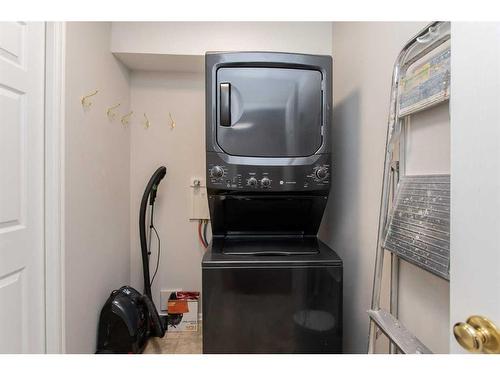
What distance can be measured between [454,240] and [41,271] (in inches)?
69.5

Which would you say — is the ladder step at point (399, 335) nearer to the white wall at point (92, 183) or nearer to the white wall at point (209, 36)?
the white wall at point (92, 183)

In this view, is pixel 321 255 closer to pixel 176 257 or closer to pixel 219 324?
pixel 219 324

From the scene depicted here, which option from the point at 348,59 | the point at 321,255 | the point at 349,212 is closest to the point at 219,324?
the point at 321,255

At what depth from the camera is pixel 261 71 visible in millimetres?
1312

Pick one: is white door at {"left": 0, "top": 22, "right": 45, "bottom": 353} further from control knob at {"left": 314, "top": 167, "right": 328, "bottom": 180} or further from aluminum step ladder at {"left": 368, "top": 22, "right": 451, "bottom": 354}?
aluminum step ladder at {"left": 368, "top": 22, "right": 451, "bottom": 354}

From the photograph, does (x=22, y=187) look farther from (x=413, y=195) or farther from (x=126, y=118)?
(x=413, y=195)

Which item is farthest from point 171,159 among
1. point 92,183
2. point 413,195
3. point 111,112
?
point 413,195

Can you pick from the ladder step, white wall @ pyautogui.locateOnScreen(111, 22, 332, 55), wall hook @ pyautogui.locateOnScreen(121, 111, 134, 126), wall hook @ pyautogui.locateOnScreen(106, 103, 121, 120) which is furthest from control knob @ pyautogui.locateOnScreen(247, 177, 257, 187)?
wall hook @ pyautogui.locateOnScreen(121, 111, 134, 126)

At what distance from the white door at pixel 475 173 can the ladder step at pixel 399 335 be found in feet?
0.78

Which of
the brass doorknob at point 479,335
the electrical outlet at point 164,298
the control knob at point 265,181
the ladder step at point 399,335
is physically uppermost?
the control knob at point 265,181

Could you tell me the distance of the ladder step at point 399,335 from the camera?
745 millimetres

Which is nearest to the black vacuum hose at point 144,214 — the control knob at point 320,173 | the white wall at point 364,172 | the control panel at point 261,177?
the control panel at point 261,177

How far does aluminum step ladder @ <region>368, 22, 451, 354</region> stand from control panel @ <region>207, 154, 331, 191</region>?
1.35 feet

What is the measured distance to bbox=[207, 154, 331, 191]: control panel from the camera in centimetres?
130
